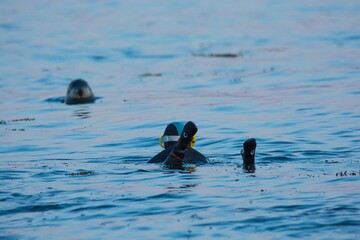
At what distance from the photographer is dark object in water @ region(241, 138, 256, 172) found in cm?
1348

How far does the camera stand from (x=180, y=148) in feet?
44.6

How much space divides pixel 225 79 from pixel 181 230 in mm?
16100

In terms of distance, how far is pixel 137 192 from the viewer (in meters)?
12.9

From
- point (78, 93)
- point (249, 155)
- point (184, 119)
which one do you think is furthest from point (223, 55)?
point (249, 155)

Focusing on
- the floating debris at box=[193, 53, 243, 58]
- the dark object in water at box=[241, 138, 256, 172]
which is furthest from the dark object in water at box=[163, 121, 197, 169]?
the floating debris at box=[193, 53, 243, 58]

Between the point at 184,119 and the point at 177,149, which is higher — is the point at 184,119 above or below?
above

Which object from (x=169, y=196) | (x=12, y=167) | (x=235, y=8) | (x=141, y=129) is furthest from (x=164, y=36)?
(x=169, y=196)

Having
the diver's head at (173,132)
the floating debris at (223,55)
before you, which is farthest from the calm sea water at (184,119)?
the diver's head at (173,132)

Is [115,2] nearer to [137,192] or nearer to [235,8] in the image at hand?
[235,8]

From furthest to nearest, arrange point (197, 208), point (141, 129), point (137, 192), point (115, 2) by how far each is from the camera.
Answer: point (115, 2) < point (141, 129) < point (137, 192) < point (197, 208)

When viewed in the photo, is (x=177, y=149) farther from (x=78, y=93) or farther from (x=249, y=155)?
(x=78, y=93)

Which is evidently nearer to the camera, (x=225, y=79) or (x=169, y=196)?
(x=169, y=196)

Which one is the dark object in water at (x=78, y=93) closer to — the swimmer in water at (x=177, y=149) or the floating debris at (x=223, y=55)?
the floating debris at (x=223, y=55)

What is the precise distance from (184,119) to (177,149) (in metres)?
6.84
